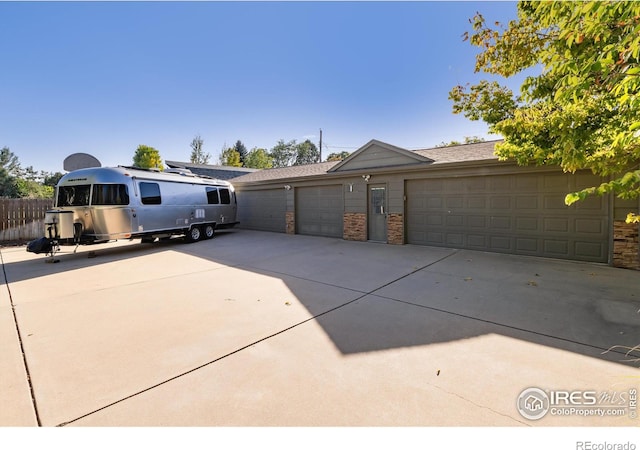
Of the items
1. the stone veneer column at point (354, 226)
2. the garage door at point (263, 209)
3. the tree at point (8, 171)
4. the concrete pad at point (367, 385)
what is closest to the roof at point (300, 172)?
the garage door at point (263, 209)

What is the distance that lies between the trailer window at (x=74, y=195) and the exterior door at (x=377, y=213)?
889 cm

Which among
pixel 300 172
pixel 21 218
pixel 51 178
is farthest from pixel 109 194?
pixel 51 178

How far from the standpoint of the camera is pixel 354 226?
10.7 meters

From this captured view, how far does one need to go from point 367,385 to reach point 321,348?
2.43ft

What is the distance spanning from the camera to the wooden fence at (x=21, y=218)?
Answer: 1172cm

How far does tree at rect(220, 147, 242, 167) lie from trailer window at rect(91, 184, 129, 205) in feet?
108

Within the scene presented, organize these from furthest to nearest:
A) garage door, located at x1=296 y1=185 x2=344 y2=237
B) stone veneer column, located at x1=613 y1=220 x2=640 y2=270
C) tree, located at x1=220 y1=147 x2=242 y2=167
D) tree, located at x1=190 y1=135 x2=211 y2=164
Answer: tree, located at x1=190 y1=135 x2=211 y2=164, tree, located at x1=220 y1=147 x2=242 y2=167, garage door, located at x1=296 y1=185 x2=344 y2=237, stone veneer column, located at x1=613 y1=220 x2=640 y2=270

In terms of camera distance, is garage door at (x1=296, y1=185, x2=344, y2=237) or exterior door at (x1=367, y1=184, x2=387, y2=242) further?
garage door at (x1=296, y1=185, x2=344, y2=237)

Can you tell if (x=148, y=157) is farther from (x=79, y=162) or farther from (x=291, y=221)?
(x=291, y=221)

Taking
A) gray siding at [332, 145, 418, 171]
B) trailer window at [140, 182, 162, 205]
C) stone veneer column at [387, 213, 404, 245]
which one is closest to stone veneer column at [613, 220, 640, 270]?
stone veneer column at [387, 213, 404, 245]

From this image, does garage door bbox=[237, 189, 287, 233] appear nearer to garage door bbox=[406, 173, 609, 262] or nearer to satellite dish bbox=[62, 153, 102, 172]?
garage door bbox=[406, 173, 609, 262]

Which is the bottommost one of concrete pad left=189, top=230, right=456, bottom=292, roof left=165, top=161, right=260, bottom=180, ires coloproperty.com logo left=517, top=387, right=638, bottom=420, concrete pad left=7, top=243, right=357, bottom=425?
concrete pad left=189, top=230, right=456, bottom=292

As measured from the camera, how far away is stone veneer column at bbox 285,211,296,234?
42.0 feet

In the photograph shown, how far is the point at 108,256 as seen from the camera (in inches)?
339
